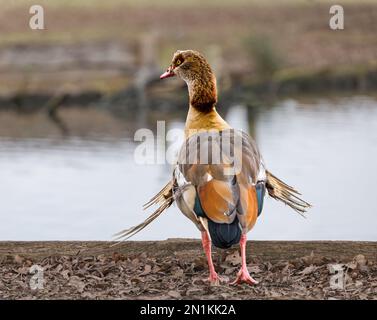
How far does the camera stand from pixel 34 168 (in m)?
16.5

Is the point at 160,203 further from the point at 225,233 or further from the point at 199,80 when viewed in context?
the point at 225,233

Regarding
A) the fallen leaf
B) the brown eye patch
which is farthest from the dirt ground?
the brown eye patch

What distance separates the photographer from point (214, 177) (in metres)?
4.33

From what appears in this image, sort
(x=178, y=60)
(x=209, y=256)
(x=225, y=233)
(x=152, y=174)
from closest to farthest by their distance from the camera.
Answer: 1. (x=225, y=233)
2. (x=209, y=256)
3. (x=178, y=60)
4. (x=152, y=174)

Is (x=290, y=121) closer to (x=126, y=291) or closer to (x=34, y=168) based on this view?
(x=34, y=168)

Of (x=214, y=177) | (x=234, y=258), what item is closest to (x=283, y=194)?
(x=234, y=258)

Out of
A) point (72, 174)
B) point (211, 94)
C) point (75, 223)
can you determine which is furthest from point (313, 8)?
point (211, 94)

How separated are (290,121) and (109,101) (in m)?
6.55

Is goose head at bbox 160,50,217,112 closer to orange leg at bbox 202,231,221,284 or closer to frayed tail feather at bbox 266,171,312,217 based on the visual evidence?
frayed tail feather at bbox 266,171,312,217

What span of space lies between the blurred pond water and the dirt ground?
3.67m

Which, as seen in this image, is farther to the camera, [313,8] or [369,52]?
[313,8]

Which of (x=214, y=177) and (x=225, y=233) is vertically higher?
(x=214, y=177)

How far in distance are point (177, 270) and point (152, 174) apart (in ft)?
32.9

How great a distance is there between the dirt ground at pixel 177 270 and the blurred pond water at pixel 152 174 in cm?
367
